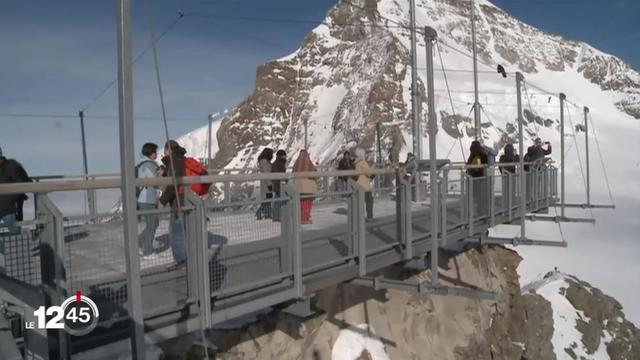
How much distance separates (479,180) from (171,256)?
8077mm

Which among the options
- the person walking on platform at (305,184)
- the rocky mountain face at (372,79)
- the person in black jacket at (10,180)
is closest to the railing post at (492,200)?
the person walking on platform at (305,184)

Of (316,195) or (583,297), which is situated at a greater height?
(316,195)

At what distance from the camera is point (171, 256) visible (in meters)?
5.10

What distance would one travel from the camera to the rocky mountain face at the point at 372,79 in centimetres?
5875

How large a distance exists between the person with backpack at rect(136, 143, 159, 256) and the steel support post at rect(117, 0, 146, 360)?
4.86 feet

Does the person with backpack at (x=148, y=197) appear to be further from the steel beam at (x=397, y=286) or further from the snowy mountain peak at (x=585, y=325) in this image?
the snowy mountain peak at (x=585, y=325)

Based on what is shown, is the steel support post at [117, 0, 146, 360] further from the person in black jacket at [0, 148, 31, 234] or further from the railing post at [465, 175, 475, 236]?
the railing post at [465, 175, 475, 236]

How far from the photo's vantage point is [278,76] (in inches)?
3140

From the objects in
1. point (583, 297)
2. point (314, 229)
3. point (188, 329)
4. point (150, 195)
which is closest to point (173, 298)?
point (188, 329)

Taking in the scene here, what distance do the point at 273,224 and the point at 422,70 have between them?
5617cm

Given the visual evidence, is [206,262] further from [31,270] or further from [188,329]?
[31,270]

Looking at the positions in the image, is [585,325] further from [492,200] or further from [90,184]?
[90,184]

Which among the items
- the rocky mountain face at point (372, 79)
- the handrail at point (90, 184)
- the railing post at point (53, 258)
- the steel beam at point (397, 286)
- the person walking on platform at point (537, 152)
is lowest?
the steel beam at point (397, 286)

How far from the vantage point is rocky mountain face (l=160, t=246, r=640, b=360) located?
7.61 meters
